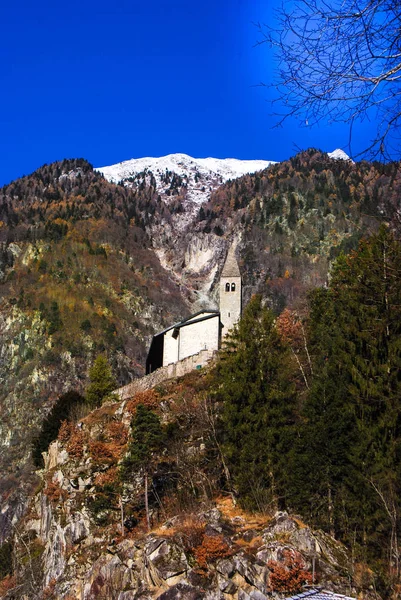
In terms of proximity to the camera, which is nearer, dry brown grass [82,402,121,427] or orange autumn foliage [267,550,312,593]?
orange autumn foliage [267,550,312,593]

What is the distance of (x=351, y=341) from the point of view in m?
27.9


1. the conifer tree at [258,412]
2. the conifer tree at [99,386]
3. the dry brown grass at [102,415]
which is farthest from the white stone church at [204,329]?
the conifer tree at [258,412]

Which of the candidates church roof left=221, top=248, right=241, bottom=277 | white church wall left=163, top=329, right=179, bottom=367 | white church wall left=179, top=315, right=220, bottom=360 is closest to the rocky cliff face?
white church wall left=179, top=315, right=220, bottom=360

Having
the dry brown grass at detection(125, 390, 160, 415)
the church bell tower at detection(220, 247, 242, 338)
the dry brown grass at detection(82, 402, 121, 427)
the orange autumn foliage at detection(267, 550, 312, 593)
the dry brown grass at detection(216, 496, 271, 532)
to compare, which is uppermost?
the church bell tower at detection(220, 247, 242, 338)

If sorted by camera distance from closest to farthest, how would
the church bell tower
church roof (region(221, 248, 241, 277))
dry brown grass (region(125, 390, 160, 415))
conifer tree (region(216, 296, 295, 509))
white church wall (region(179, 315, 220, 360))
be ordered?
conifer tree (region(216, 296, 295, 509)) → dry brown grass (region(125, 390, 160, 415)) → white church wall (region(179, 315, 220, 360)) → the church bell tower → church roof (region(221, 248, 241, 277))

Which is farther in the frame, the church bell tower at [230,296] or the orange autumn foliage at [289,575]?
the church bell tower at [230,296]

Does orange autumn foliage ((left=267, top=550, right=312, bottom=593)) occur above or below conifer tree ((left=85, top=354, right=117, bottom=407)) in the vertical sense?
below

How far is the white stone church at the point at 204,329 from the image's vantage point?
173ft

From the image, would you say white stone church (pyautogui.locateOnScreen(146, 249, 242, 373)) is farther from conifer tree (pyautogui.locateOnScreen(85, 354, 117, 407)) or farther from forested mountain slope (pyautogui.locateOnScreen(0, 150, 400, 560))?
forested mountain slope (pyautogui.locateOnScreen(0, 150, 400, 560))

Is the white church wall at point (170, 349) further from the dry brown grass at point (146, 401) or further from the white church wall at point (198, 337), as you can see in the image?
the dry brown grass at point (146, 401)

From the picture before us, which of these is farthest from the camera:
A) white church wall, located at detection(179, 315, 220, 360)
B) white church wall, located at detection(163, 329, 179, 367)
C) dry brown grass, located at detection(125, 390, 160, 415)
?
white church wall, located at detection(163, 329, 179, 367)

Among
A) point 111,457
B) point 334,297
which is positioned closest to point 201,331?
point 334,297

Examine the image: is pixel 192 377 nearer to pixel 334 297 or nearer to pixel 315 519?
pixel 334 297

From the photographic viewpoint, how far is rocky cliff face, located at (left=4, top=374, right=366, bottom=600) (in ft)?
73.5
